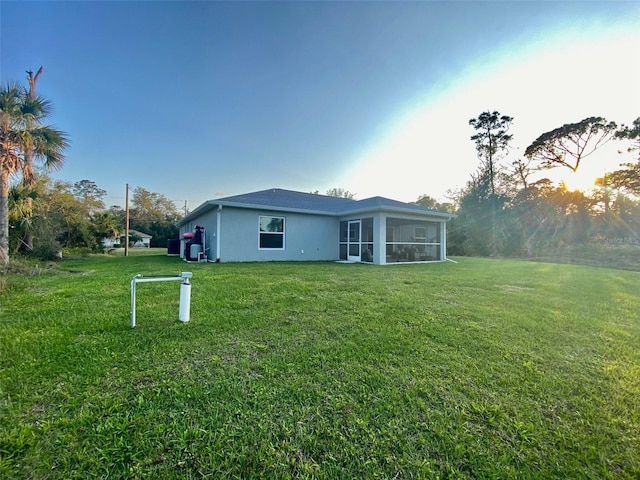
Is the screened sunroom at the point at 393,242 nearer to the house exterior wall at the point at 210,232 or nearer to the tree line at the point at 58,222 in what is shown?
the house exterior wall at the point at 210,232

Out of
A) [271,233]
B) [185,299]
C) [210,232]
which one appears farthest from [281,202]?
[185,299]

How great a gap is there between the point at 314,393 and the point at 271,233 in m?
9.92

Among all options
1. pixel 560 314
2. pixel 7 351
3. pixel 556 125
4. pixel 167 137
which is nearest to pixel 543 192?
pixel 556 125

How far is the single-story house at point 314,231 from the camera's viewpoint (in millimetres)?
10844

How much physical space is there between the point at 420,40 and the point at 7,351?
11.4 m

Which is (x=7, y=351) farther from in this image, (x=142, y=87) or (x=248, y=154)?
(x=248, y=154)

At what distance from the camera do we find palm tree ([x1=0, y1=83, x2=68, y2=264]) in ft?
28.1

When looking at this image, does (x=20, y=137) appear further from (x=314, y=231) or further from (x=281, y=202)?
(x=314, y=231)

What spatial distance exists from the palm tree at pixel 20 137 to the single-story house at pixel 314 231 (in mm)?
5294

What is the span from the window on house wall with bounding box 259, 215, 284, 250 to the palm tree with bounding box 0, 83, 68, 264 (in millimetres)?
7784

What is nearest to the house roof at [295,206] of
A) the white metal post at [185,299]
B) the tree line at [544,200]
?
the white metal post at [185,299]

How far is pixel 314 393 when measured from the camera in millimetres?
2115

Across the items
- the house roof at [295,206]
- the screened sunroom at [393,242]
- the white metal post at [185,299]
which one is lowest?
the white metal post at [185,299]

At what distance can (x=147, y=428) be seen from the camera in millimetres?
1714
